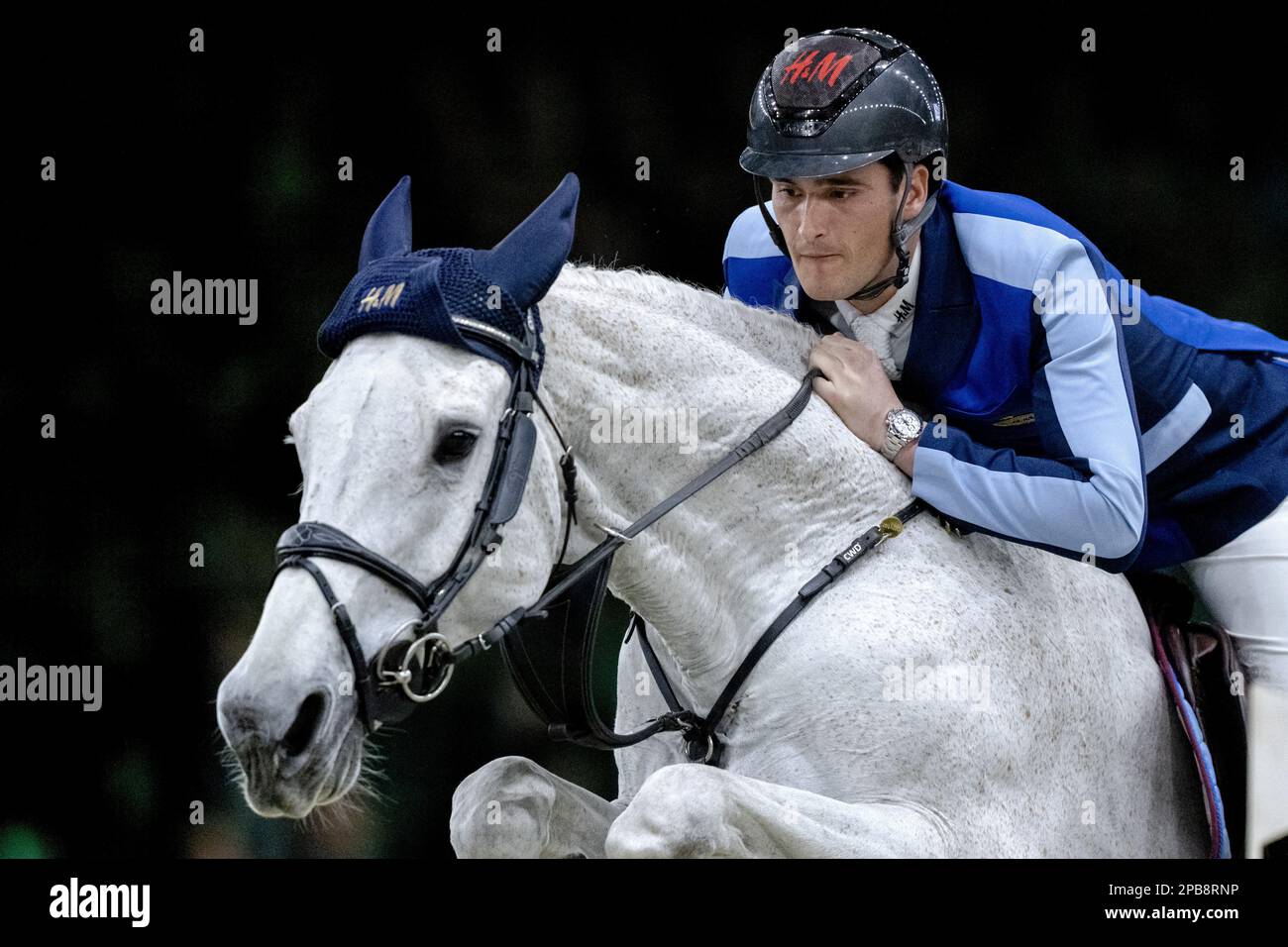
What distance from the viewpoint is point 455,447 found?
2.19 meters

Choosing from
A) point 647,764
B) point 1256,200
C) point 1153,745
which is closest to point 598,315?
point 647,764

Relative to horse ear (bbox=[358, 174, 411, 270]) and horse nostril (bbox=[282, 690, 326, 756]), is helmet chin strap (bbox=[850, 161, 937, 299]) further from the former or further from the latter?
horse nostril (bbox=[282, 690, 326, 756])

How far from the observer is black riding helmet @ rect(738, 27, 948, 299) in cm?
264

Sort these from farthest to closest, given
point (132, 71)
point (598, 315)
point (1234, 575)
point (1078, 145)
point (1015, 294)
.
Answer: point (1078, 145) → point (132, 71) → point (1234, 575) → point (1015, 294) → point (598, 315)

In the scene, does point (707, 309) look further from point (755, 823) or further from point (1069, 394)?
point (755, 823)

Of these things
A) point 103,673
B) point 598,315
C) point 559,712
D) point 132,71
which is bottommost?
point 103,673

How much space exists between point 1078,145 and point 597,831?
9.61ft

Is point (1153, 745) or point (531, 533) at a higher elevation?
point (531, 533)

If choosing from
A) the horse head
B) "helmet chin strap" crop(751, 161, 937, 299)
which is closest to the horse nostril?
the horse head

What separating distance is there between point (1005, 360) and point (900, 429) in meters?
0.21

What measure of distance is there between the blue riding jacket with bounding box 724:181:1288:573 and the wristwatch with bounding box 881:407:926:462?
0.08 feet

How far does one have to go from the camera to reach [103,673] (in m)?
4.46

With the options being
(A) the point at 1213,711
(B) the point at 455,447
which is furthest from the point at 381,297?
(A) the point at 1213,711
